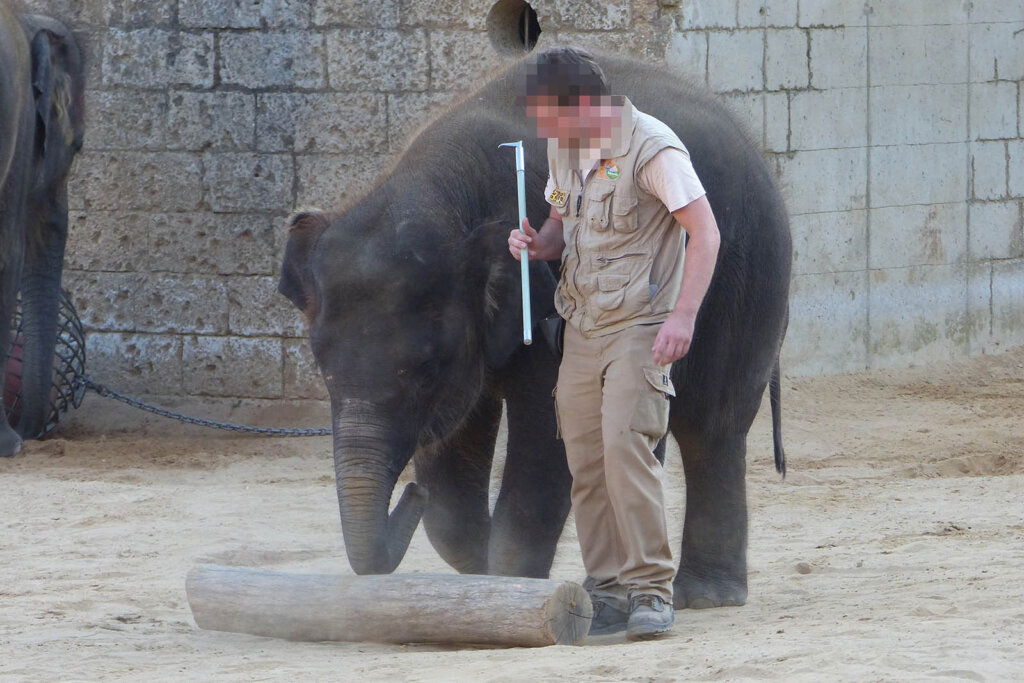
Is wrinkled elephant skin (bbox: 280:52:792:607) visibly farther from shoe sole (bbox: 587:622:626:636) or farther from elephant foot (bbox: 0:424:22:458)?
elephant foot (bbox: 0:424:22:458)

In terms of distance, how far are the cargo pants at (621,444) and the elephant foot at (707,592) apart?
593mm

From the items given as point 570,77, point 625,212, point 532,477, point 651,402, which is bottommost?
point 532,477

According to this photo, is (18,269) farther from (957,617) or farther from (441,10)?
(957,617)

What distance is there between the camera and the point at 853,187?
10.5m

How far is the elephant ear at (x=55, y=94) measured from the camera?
8875 mm

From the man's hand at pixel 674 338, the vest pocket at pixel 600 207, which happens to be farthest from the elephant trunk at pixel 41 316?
the man's hand at pixel 674 338

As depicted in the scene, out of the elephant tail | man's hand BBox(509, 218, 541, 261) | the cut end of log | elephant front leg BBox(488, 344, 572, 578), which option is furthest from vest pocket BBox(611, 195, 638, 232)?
the elephant tail

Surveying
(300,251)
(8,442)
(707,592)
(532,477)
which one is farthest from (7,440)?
(707,592)

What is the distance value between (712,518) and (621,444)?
112 centimetres

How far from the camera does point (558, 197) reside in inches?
182

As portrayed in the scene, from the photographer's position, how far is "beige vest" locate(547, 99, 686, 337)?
14.5 ft

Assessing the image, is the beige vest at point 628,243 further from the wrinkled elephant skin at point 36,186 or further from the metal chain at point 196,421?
the wrinkled elephant skin at point 36,186

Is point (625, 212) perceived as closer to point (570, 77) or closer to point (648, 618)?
point (570, 77)

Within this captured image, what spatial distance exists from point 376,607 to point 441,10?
5644mm
